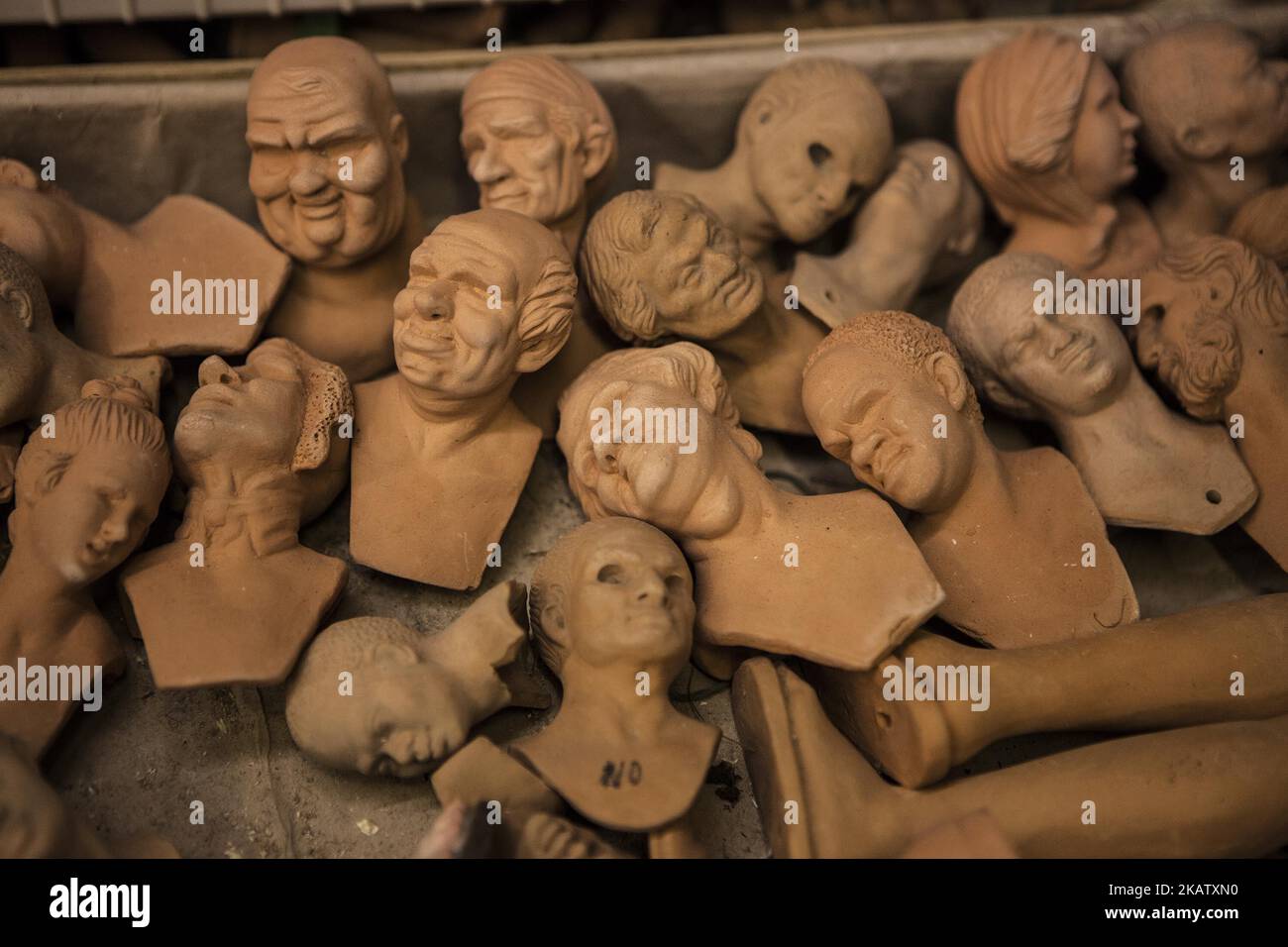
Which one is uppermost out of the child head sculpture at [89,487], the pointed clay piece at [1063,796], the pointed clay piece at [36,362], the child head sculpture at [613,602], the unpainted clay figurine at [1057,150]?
the unpainted clay figurine at [1057,150]

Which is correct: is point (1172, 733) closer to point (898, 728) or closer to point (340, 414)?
point (898, 728)

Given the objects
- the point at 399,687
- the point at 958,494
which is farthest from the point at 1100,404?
the point at 399,687

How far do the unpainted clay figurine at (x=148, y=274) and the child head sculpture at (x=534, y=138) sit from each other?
0.50 m

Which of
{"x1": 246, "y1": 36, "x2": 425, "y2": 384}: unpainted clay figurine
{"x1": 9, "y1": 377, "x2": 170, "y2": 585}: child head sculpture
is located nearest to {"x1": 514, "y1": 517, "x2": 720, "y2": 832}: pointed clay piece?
{"x1": 9, "y1": 377, "x2": 170, "y2": 585}: child head sculpture

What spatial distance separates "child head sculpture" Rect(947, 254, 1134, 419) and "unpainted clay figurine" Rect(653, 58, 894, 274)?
41cm

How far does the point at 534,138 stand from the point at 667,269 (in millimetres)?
436

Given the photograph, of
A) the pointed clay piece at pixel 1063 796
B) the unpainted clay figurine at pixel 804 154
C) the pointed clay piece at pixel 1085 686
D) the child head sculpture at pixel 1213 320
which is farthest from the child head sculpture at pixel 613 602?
the child head sculpture at pixel 1213 320

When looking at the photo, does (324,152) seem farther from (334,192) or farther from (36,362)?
(36,362)

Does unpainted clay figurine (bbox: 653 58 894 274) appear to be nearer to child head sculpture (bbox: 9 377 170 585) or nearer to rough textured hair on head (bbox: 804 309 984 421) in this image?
rough textured hair on head (bbox: 804 309 984 421)

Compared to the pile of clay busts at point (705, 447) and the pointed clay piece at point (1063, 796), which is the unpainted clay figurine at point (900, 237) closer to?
the pile of clay busts at point (705, 447)

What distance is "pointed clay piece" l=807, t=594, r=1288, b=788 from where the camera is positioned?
211 cm

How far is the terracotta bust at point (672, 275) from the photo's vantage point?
250 cm

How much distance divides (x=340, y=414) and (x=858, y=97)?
1404 mm
